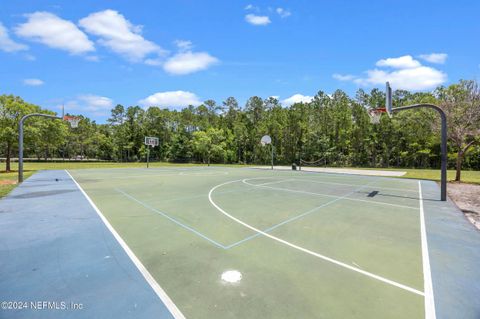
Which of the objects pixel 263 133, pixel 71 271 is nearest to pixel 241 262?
pixel 71 271

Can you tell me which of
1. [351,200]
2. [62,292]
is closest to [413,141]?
[351,200]

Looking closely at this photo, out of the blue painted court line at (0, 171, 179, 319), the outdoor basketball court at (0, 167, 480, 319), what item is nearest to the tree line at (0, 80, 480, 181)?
the outdoor basketball court at (0, 167, 480, 319)

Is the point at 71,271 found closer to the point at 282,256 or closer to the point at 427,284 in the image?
the point at 282,256

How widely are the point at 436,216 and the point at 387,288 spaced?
212 inches

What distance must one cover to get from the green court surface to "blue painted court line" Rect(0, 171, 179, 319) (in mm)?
320

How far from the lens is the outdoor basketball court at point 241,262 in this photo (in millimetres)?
2807

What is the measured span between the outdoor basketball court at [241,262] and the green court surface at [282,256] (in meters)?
0.02

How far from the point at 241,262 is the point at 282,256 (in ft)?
2.45

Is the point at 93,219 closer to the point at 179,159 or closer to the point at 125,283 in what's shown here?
the point at 125,283

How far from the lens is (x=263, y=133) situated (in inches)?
1925

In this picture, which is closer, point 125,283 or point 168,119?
point 125,283

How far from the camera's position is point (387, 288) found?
3.17 meters

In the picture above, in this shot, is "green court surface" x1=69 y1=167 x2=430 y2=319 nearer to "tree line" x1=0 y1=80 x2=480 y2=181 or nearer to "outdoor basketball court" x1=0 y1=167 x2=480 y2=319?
"outdoor basketball court" x1=0 y1=167 x2=480 y2=319

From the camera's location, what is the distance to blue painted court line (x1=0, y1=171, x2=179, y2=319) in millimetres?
2736
